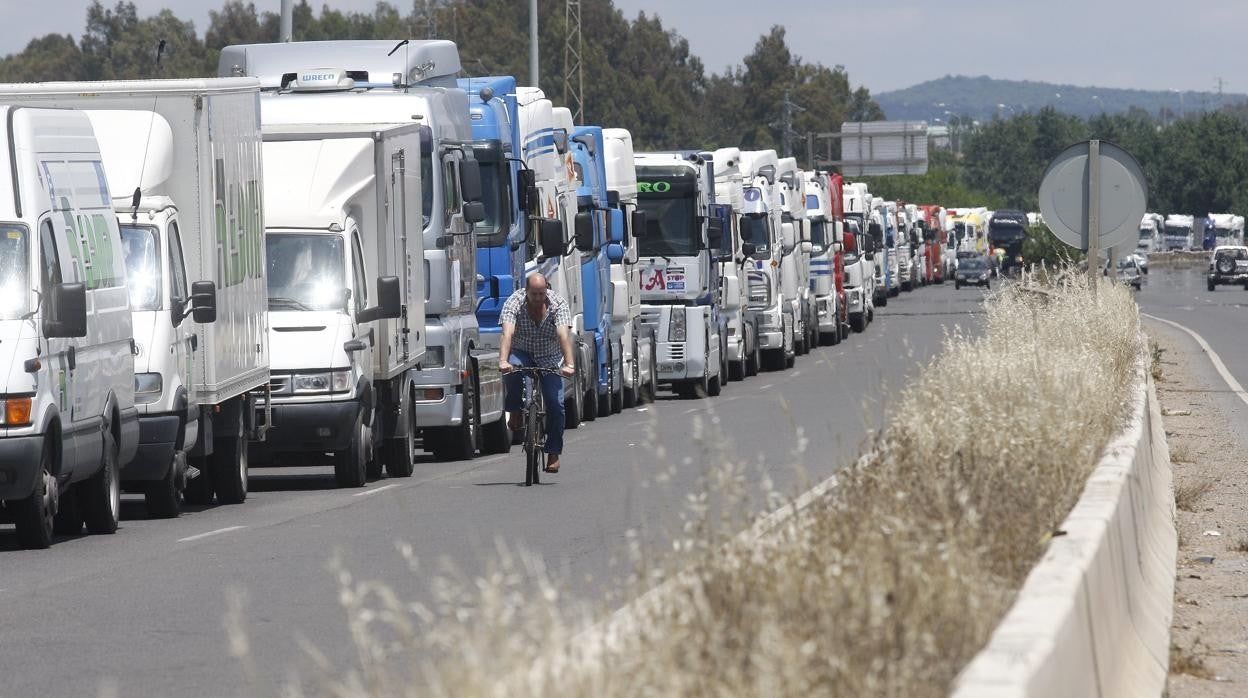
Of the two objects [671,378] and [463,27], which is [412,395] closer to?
[671,378]

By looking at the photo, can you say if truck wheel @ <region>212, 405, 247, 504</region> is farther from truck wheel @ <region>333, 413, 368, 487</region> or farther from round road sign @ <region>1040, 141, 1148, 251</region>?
round road sign @ <region>1040, 141, 1148, 251</region>

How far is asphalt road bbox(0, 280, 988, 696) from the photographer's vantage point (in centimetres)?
910

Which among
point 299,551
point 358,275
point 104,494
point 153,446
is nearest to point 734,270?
point 358,275

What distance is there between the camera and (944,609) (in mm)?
6316

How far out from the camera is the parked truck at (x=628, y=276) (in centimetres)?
3048

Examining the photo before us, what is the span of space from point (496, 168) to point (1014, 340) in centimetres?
821

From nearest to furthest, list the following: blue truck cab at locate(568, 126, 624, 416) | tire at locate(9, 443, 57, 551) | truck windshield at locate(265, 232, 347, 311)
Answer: tire at locate(9, 443, 57, 551) < truck windshield at locate(265, 232, 347, 311) < blue truck cab at locate(568, 126, 624, 416)

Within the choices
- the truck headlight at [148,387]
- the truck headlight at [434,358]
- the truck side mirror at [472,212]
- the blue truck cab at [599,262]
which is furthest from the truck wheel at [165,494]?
the blue truck cab at [599,262]

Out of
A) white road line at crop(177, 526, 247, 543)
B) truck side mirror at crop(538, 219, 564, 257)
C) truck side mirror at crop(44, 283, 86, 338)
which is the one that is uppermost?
truck side mirror at crop(538, 219, 564, 257)

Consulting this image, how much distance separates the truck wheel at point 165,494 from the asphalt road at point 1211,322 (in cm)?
1000

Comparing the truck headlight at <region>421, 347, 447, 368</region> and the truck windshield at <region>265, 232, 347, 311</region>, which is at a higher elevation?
the truck windshield at <region>265, 232, 347, 311</region>

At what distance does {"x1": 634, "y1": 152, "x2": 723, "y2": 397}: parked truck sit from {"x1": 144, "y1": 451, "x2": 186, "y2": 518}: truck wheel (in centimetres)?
1663

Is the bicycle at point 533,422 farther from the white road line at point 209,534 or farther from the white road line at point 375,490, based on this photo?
the white road line at point 209,534

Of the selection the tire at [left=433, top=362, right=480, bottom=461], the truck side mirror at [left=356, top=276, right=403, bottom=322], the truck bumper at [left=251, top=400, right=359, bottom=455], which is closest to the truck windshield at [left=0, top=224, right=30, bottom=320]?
the truck bumper at [left=251, top=400, right=359, bottom=455]
